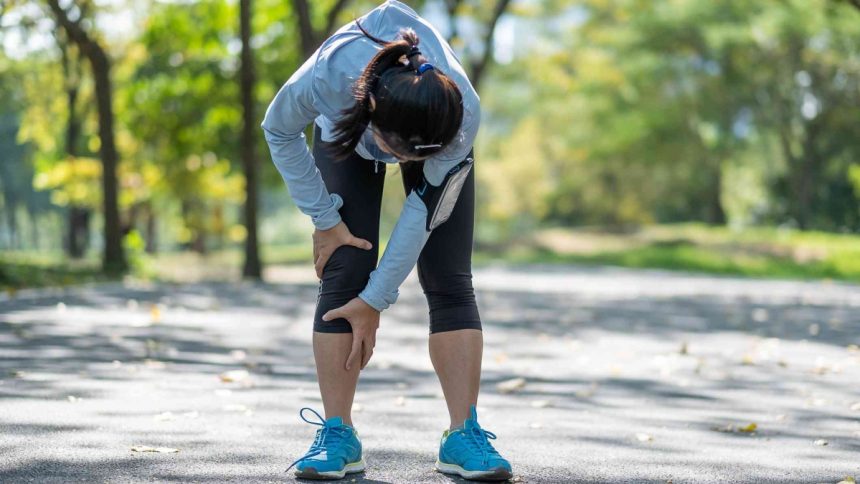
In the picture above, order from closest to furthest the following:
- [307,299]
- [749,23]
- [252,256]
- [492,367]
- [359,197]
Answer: [359,197], [492,367], [307,299], [252,256], [749,23]

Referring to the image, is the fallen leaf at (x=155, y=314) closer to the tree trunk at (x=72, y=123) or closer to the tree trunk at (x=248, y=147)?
the tree trunk at (x=248, y=147)

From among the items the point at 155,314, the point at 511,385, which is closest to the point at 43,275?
the point at 155,314

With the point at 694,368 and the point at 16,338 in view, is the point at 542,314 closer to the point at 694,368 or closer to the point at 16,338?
the point at 694,368

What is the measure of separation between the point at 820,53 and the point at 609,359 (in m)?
29.4

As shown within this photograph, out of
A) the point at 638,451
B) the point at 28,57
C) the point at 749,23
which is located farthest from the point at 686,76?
the point at 638,451

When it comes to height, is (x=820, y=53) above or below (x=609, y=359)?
→ above

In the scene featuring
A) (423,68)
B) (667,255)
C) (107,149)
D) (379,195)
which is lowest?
(667,255)

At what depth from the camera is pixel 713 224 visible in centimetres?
4156

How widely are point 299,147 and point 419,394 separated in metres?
2.78

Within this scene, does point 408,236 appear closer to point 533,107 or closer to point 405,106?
point 405,106

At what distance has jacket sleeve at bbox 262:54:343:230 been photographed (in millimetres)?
3338

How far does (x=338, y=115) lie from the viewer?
10.8 ft

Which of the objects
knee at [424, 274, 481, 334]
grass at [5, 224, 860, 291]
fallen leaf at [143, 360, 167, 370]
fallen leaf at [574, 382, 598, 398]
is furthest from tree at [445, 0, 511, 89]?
knee at [424, 274, 481, 334]

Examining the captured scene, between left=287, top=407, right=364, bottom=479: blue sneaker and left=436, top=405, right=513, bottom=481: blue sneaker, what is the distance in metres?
0.30
